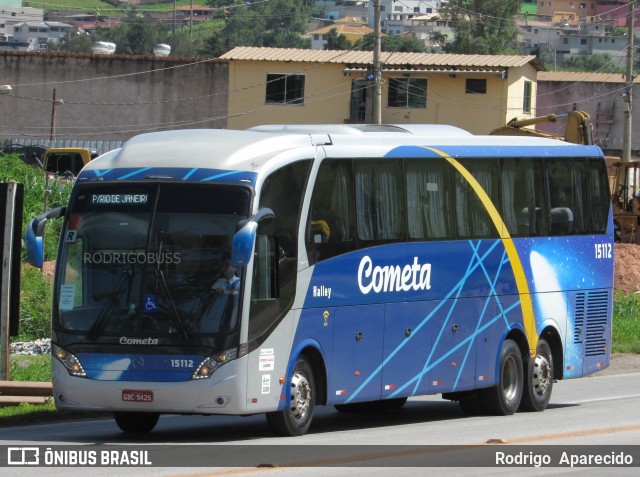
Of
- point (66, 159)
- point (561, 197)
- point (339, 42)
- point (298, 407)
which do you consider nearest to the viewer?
point (298, 407)

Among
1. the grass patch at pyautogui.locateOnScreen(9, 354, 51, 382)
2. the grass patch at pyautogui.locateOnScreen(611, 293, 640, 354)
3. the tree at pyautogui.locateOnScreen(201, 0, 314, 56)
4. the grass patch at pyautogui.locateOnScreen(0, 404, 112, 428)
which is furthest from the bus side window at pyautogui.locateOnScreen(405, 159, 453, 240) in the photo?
the tree at pyautogui.locateOnScreen(201, 0, 314, 56)

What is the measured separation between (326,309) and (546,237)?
5040 mm

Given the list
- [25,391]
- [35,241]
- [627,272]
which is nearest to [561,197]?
[25,391]

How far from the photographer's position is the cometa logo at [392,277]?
52.2 feet

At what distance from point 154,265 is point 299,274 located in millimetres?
1631

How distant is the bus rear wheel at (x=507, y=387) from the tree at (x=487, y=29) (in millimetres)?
92448

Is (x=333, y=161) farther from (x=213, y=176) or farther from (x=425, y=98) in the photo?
(x=425, y=98)

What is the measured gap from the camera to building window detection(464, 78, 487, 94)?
2704 inches

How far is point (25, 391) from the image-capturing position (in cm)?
1761

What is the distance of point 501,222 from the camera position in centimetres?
1838

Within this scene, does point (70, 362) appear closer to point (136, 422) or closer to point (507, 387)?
point (136, 422)

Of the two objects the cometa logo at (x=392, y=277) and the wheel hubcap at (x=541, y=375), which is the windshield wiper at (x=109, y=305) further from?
the wheel hubcap at (x=541, y=375)

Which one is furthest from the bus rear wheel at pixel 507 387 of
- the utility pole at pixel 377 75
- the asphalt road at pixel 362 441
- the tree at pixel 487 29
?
the tree at pixel 487 29

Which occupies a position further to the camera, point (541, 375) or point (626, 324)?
point (626, 324)
